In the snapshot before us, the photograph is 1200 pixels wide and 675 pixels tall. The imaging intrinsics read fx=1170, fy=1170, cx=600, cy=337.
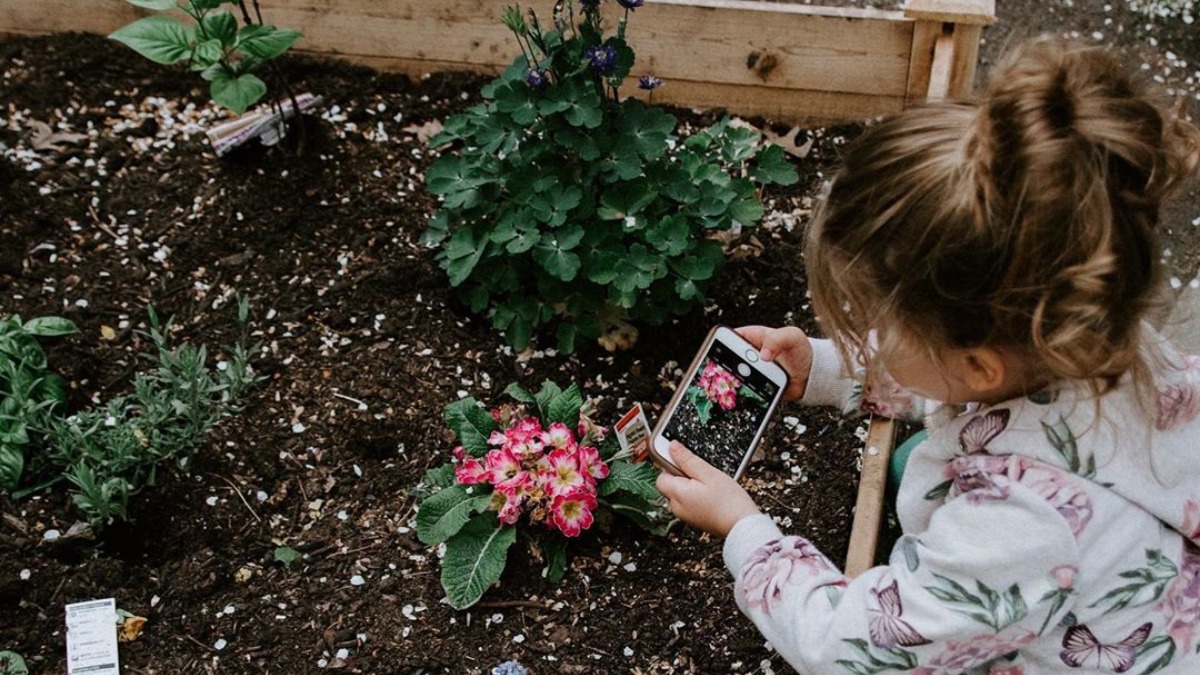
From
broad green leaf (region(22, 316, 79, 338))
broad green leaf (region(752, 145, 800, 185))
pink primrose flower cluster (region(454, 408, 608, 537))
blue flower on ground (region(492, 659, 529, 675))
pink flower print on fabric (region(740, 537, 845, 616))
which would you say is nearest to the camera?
pink flower print on fabric (region(740, 537, 845, 616))

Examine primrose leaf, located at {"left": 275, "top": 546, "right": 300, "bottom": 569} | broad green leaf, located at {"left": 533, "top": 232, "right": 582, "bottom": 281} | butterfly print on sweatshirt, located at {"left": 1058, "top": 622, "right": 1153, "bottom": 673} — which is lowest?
primrose leaf, located at {"left": 275, "top": 546, "right": 300, "bottom": 569}

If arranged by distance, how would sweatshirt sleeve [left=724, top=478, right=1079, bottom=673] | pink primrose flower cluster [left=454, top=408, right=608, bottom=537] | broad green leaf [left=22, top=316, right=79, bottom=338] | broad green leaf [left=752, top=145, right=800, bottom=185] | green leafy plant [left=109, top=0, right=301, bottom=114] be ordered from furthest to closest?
broad green leaf [left=752, top=145, right=800, bottom=185], green leafy plant [left=109, top=0, right=301, bottom=114], broad green leaf [left=22, top=316, right=79, bottom=338], pink primrose flower cluster [left=454, top=408, right=608, bottom=537], sweatshirt sleeve [left=724, top=478, right=1079, bottom=673]

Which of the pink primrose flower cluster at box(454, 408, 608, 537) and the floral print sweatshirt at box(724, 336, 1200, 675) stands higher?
the floral print sweatshirt at box(724, 336, 1200, 675)

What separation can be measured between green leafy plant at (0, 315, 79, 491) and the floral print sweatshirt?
1.58 meters

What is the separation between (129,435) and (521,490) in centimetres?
82

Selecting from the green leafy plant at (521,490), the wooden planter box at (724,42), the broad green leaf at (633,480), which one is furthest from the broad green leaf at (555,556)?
the wooden planter box at (724,42)

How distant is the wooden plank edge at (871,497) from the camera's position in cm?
223

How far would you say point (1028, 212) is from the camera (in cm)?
145

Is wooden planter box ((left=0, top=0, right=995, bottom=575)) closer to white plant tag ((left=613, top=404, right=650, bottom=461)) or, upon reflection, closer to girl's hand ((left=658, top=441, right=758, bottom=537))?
white plant tag ((left=613, top=404, right=650, bottom=461))

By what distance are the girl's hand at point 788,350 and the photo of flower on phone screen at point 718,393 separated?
72mm

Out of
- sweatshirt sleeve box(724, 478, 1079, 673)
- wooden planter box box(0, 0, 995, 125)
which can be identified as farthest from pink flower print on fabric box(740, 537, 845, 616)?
wooden planter box box(0, 0, 995, 125)

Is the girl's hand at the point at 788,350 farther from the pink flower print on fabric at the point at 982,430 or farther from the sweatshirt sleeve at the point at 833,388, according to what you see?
the pink flower print on fabric at the point at 982,430

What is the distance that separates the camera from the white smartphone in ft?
7.43

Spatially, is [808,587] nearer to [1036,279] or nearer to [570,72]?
[1036,279]
